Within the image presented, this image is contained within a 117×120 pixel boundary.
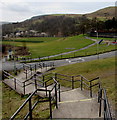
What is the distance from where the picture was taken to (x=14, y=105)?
25.7 feet

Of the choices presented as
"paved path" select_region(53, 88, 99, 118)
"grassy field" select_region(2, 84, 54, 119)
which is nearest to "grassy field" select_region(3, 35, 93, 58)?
"grassy field" select_region(2, 84, 54, 119)

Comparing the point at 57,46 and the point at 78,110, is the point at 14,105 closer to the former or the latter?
the point at 78,110

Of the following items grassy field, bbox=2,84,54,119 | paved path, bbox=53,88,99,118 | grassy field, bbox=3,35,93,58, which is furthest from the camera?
grassy field, bbox=3,35,93,58

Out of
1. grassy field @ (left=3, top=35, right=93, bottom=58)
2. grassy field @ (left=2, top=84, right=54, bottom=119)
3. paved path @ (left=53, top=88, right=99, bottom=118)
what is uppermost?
grassy field @ (left=3, top=35, right=93, bottom=58)

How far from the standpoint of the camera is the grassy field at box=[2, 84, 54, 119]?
5.98 metres

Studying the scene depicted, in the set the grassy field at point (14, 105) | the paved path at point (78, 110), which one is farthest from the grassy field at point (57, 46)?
the paved path at point (78, 110)

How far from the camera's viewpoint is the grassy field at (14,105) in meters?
5.98

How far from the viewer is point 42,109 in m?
6.34

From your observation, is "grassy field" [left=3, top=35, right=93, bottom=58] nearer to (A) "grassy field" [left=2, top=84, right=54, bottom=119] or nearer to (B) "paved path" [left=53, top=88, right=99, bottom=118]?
(A) "grassy field" [left=2, top=84, right=54, bottom=119]

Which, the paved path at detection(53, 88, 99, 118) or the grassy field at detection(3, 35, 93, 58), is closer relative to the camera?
the paved path at detection(53, 88, 99, 118)

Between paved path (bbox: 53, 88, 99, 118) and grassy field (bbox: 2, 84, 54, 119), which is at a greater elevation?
paved path (bbox: 53, 88, 99, 118)

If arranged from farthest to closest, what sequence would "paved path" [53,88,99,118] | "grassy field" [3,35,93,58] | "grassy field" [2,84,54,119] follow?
"grassy field" [3,35,93,58] < "grassy field" [2,84,54,119] < "paved path" [53,88,99,118]

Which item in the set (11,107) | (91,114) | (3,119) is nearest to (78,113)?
(91,114)

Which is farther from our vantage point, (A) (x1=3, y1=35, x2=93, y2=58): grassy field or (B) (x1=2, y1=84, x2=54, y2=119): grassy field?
(A) (x1=3, y1=35, x2=93, y2=58): grassy field
